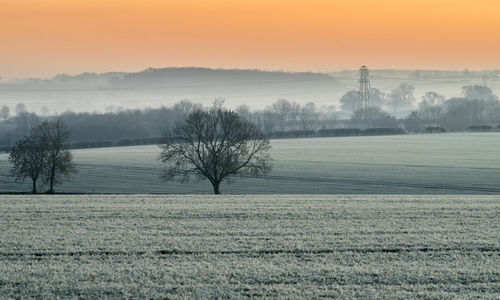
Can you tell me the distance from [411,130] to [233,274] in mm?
138059

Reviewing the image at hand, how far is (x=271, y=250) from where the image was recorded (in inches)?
688

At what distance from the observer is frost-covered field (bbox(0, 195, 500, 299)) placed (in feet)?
44.5

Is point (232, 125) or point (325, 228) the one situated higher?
point (232, 125)

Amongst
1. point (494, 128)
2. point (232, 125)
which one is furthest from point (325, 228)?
point (494, 128)

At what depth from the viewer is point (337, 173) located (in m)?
63.2

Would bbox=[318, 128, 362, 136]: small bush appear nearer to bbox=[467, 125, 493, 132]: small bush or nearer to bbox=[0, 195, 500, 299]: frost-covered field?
bbox=[467, 125, 493, 132]: small bush

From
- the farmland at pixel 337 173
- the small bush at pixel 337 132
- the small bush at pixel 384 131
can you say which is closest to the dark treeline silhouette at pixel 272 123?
the small bush at pixel 384 131

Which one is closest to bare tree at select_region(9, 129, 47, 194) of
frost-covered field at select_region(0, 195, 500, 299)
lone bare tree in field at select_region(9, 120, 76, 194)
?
lone bare tree in field at select_region(9, 120, 76, 194)

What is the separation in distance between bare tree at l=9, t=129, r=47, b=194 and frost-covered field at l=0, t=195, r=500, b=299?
2816cm

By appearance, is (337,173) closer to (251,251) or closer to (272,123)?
(251,251)

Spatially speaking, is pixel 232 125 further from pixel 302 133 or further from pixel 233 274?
pixel 302 133

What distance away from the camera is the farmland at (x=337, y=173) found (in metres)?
52.4

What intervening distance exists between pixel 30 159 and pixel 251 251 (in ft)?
140

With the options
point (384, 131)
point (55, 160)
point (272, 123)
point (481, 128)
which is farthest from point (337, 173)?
point (481, 128)
